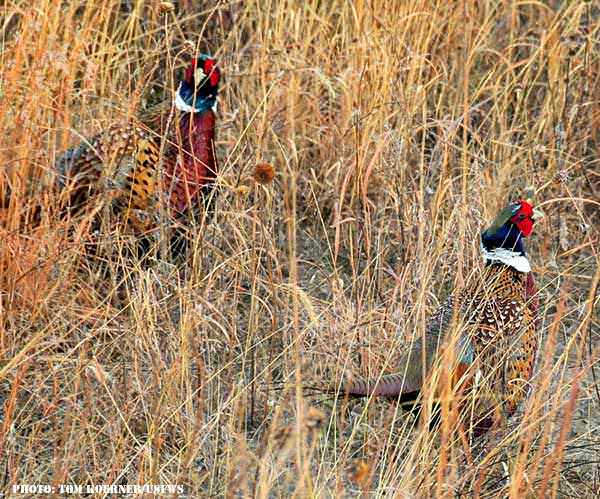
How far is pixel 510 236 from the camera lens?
12.1ft

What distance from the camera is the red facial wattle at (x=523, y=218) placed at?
3.71 metres

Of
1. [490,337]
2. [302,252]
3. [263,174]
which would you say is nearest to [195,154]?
[302,252]

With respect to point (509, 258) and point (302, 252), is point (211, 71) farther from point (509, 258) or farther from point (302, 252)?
point (509, 258)

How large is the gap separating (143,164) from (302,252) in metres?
0.69

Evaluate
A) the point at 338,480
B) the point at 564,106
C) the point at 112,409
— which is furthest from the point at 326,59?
the point at 338,480

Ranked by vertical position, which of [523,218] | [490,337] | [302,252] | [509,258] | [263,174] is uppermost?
[263,174]

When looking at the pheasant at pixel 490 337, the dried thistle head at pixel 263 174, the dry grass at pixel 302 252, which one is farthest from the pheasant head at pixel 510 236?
the dried thistle head at pixel 263 174

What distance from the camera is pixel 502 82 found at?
5012 millimetres

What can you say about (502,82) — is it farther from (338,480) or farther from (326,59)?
(338,480)

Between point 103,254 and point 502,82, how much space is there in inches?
78.8

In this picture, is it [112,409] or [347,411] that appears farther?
[347,411]

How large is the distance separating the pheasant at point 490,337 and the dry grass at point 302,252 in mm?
93

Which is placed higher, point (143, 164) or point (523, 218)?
point (523, 218)

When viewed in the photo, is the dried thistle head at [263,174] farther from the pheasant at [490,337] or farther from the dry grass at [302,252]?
the pheasant at [490,337]
